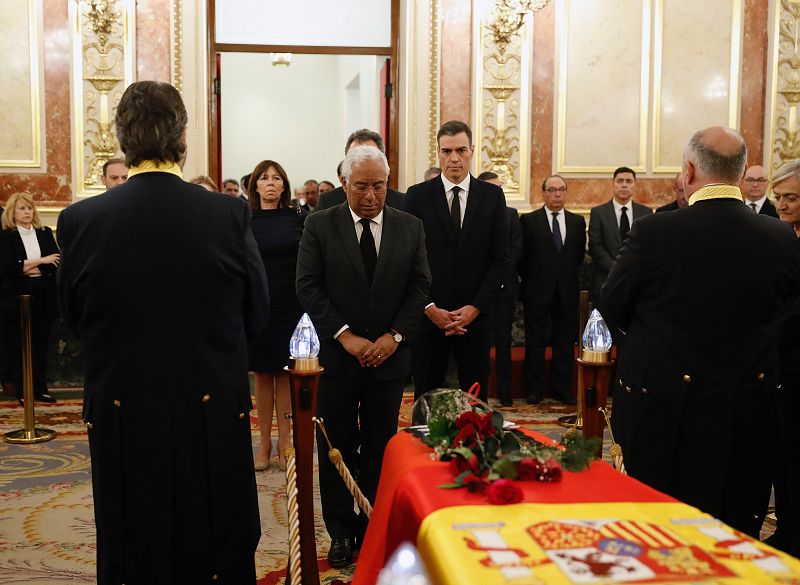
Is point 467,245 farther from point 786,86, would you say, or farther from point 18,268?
point 786,86

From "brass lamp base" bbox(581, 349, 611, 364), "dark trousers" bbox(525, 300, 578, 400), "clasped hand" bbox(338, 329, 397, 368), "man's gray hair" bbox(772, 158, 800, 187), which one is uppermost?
"man's gray hair" bbox(772, 158, 800, 187)

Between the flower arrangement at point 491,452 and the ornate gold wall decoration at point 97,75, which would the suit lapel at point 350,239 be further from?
the ornate gold wall decoration at point 97,75

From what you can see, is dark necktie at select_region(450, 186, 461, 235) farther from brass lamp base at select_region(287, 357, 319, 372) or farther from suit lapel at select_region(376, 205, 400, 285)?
brass lamp base at select_region(287, 357, 319, 372)

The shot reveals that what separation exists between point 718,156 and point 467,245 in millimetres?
2023

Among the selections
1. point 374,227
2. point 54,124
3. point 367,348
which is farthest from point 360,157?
point 54,124

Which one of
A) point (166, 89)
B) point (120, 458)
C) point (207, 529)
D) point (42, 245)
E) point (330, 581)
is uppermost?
point (166, 89)

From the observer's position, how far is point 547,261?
7.71 meters

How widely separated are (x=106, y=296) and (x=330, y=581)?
1.68m

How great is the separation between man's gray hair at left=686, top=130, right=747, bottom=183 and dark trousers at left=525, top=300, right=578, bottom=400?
15.4ft

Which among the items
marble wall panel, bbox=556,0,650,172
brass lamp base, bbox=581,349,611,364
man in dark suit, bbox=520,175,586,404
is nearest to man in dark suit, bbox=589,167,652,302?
man in dark suit, bbox=520,175,586,404

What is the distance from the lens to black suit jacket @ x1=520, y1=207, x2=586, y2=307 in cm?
771

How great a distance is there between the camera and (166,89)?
8.57ft

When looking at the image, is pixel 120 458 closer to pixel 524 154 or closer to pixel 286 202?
pixel 286 202

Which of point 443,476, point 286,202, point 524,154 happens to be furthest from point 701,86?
point 443,476
